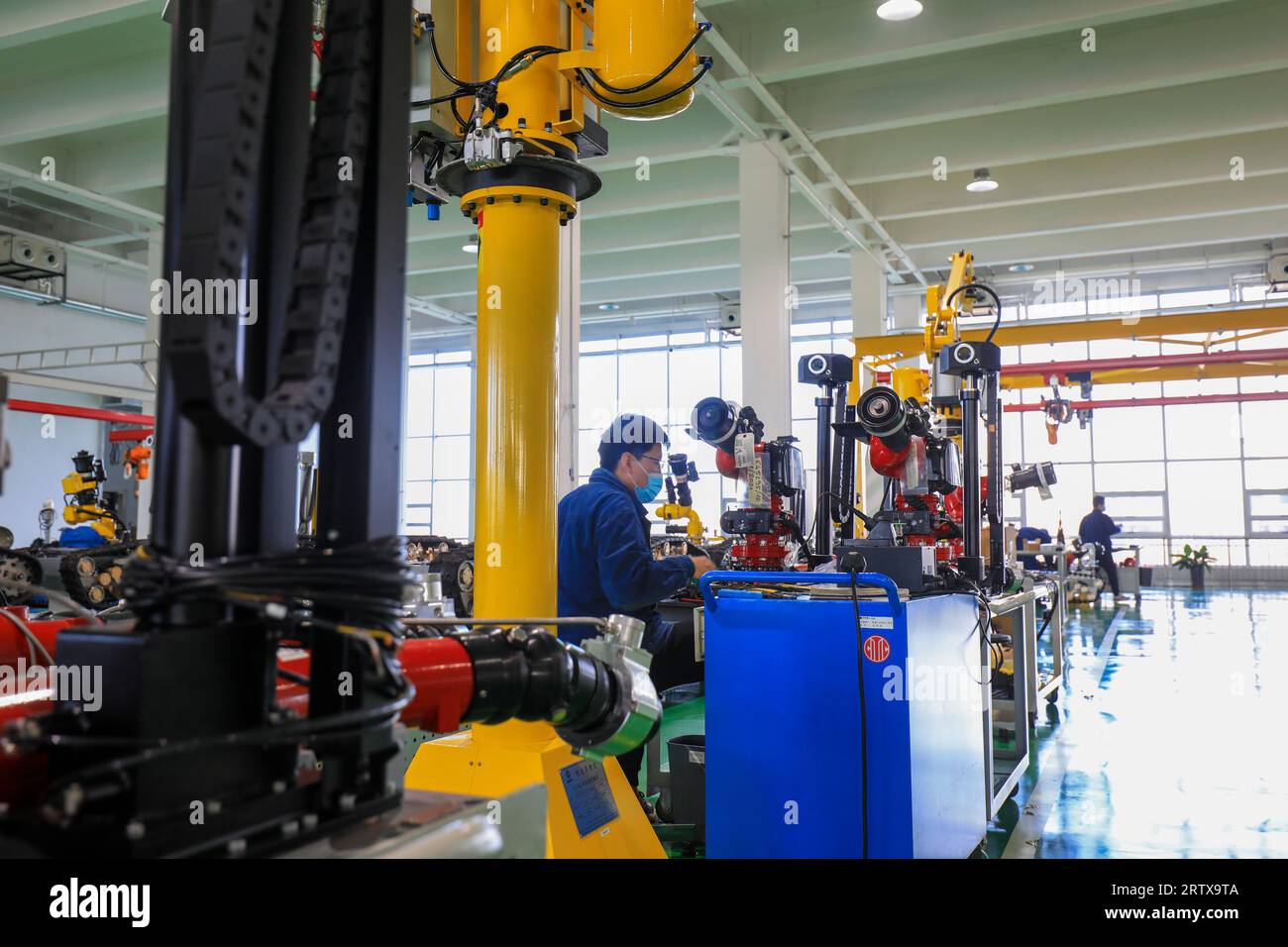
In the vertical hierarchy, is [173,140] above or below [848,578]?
above

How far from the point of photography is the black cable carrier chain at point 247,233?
99 cm

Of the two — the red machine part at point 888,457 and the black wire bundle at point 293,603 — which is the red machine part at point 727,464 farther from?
the black wire bundle at point 293,603

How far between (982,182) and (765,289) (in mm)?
3811

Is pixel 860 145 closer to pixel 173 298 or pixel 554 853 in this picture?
pixel 554 853

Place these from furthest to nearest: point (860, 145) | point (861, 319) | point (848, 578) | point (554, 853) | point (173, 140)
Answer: point (861, 319) → point (860, 145) → point (848, 578) → point (554, 853) → point (173, 140)

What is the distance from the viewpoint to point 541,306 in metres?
2.73

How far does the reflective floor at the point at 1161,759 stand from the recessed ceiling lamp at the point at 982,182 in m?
5.43

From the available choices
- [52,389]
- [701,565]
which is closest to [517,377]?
[701,565]

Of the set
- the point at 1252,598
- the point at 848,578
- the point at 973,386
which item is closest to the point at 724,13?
the point at 973,386

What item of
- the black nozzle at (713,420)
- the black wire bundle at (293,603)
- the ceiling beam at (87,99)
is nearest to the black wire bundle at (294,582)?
the black wire bundle at (293,603)

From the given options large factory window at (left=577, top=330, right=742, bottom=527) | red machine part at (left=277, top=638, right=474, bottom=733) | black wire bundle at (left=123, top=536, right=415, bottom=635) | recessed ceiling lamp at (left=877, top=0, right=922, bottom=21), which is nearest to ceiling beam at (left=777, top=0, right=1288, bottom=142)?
recessed ceiling lamp at (left=877, top=0, right=922, bottom=21)

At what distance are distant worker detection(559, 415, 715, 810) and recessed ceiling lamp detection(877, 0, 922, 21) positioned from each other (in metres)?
5.47

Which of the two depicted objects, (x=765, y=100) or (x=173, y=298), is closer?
(x=173, y=298)

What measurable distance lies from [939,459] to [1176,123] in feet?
22.4
